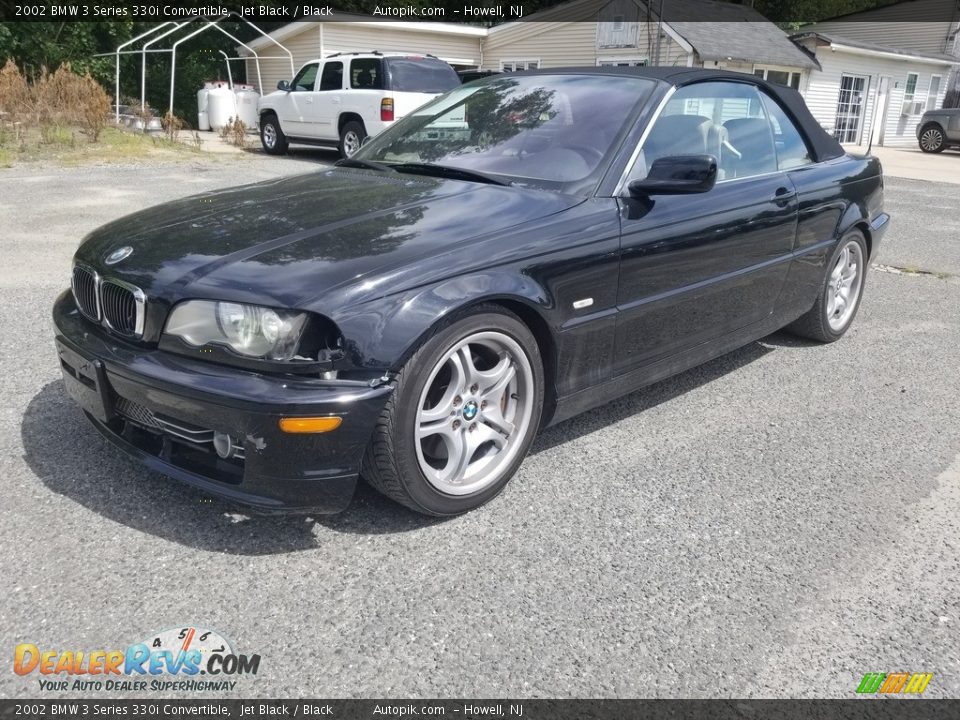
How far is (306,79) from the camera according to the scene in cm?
1527

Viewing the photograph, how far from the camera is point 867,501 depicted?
3.11m

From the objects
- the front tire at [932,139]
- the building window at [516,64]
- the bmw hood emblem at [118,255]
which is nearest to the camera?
the bmw hood emblem at [118,255]

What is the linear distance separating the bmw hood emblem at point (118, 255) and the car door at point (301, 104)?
12.6 m

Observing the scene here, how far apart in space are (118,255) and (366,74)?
473 inches

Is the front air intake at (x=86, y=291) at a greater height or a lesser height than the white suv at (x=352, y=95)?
lesser

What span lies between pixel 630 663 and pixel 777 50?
24366 mm

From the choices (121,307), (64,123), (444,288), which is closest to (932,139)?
(64,123)

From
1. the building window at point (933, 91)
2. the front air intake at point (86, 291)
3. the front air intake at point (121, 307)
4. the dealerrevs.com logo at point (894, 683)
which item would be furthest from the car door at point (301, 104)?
the building window at point (933, 91)

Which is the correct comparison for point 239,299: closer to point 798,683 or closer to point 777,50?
point 798,683

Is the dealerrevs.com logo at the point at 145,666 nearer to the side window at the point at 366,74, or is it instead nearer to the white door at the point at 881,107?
the side window at the point at 366,74

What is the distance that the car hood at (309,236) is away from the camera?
253 centimetres

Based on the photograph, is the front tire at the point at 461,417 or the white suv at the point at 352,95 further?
the white suv at the point at 352,95

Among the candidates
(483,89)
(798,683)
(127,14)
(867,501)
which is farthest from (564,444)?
(127,14)

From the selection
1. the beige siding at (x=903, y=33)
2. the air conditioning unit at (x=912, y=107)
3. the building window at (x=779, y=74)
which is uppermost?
the beige siding at (x=903, y=33)
